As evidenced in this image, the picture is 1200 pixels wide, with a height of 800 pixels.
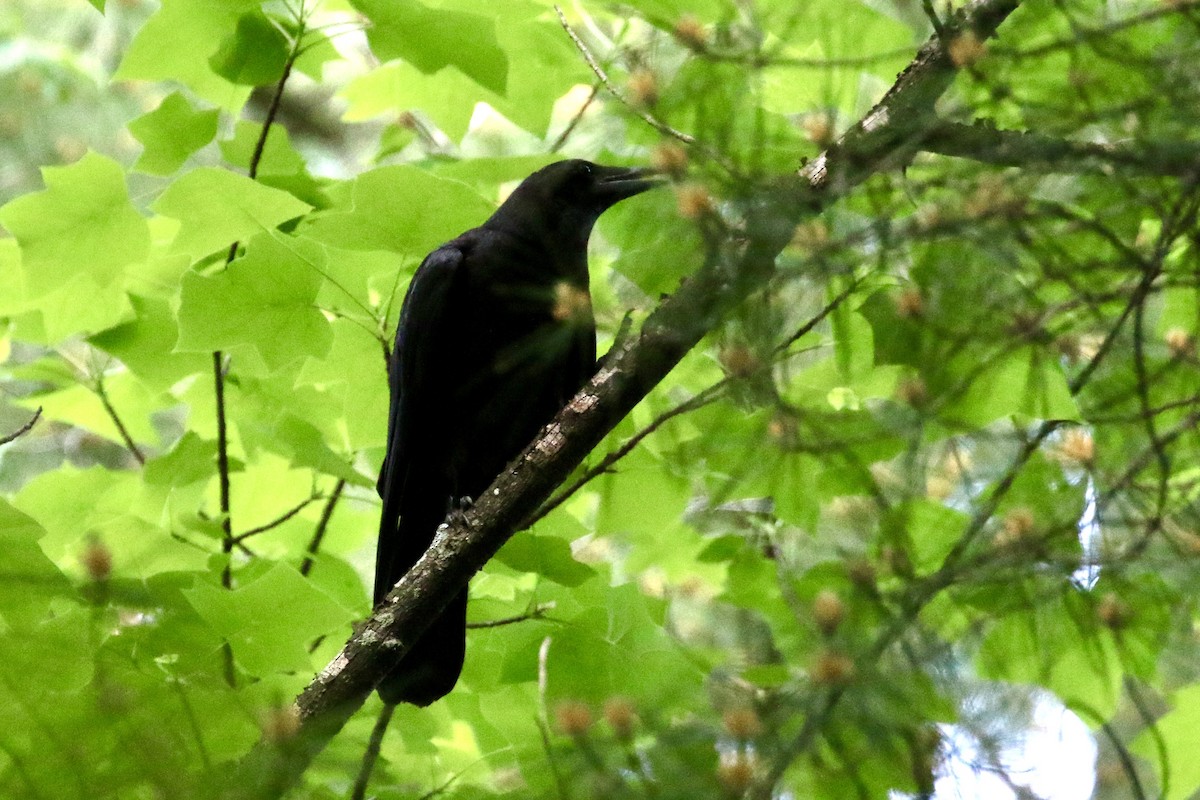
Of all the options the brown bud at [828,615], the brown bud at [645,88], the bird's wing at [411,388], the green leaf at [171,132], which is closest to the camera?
the brown bud at [828,615]

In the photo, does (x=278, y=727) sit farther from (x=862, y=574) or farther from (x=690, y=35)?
(x=690, y=35)

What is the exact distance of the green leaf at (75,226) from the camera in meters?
2.93

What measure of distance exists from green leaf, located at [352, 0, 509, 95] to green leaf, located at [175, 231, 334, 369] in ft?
1.66

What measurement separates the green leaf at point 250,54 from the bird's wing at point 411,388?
0.75 metres

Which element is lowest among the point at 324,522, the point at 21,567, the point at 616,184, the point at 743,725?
the point at 21,567

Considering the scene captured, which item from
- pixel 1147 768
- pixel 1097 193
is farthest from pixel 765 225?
pixel 1147 768

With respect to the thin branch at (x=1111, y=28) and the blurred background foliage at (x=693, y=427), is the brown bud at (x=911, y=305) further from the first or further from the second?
the thin branch at (x=1111, y=28)

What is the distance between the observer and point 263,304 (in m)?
2.87

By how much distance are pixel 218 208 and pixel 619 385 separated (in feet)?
3.29

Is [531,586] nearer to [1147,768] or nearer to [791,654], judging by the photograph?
[791,654]

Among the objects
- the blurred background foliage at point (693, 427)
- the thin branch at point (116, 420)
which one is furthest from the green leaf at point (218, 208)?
the thin branch at point (116, 420)

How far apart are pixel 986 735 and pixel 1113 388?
903 mm

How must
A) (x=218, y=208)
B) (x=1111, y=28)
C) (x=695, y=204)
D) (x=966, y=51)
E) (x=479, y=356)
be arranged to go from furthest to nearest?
1. (x=479, y=356)
2. (x=218, y=208)
3. (x=966, y=51)
4. (x=1111, y=28)
5. (x=695, y=204)

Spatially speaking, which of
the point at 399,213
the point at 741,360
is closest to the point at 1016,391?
the point at 741,360
